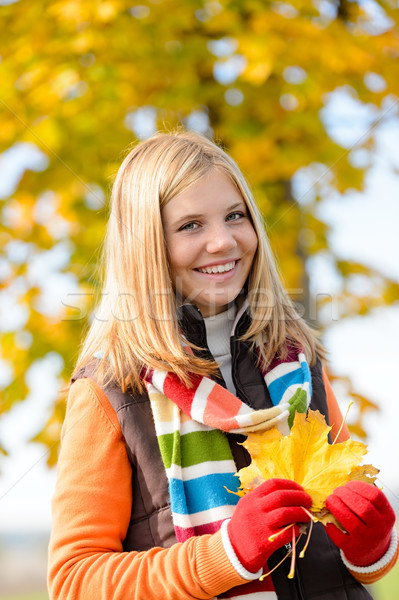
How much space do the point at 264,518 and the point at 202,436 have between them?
34 centimetres

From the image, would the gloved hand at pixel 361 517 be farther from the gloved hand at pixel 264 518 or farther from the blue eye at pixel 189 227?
the blue eye at pixel 189 227

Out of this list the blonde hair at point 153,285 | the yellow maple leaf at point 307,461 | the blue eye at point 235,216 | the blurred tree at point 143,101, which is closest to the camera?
the yellow maple leaf at point 307,461

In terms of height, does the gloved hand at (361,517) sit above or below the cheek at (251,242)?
below

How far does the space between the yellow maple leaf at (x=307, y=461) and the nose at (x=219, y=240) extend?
1.66 feet

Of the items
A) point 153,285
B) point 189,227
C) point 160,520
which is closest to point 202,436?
point 160,520

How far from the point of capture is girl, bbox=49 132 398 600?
4.74 ft

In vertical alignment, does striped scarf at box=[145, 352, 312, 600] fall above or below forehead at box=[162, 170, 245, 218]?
below

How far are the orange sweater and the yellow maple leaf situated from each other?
7.3 inches

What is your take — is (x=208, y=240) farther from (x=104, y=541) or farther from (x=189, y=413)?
(x=104, y=541)

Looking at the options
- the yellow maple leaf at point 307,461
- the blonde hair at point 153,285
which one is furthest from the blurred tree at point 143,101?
the yellow maple leaf at point 307,461

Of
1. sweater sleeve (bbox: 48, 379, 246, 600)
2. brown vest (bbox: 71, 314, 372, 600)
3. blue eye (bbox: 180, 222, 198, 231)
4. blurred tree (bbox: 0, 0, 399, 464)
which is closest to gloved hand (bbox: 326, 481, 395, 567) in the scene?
brown vest (bbox: 71, 314, 372, 600)

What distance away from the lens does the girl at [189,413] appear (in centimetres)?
145

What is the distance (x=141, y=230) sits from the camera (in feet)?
6.07

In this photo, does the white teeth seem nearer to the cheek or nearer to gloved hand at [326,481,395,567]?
the cheek
